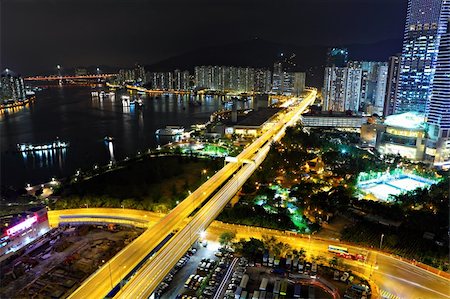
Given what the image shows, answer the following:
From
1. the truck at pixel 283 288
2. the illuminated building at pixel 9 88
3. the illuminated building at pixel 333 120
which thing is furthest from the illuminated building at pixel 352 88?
the illuminated building at pixel 9 88

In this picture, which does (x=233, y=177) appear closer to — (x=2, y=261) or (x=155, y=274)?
(x=155, y=274)

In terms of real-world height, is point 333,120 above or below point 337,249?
above

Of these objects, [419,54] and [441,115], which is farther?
[419,54]

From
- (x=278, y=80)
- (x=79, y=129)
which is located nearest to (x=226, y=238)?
(x=79, y=129)

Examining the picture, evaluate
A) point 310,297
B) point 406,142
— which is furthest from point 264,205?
point 406,142

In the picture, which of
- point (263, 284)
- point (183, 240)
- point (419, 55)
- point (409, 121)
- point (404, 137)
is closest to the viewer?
point (263, 284)

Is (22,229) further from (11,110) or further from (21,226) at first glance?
(11,110)

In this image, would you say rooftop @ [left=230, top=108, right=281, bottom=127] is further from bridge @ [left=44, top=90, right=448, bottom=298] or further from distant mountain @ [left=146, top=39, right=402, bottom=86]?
distant mountain @ [left=146, top=39, right=402, bottom=86]
